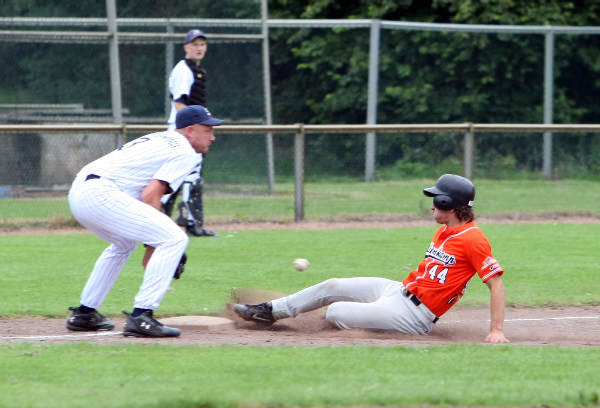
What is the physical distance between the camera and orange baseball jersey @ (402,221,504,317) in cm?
630

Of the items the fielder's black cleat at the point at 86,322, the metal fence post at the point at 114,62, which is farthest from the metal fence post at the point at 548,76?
the fielder's black cleat at the point at 86,322

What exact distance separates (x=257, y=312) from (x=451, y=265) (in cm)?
150

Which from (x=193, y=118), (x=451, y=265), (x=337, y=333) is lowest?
(x=337, y=333)

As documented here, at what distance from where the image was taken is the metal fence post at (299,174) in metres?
13.6

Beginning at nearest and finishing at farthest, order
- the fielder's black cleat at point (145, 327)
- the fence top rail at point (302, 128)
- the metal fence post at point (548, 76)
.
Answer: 1. the fielder's black cleat at point (145, 327)
2. the fence top rail at point (302, 128)
3. the metal fence post at point (548, 76)

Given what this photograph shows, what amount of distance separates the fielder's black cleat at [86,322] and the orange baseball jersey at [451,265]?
2214mm

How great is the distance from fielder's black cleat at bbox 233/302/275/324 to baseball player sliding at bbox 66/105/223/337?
0.68m

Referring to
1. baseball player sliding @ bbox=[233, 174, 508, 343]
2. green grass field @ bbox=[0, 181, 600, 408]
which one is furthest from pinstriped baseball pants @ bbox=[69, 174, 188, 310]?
baseball player sliding @ bbox=[233, 174, 508, 343]

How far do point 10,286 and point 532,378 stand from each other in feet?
17.3

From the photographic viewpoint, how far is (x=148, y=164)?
6.36 m

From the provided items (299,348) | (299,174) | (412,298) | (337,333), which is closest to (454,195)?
(412,298)

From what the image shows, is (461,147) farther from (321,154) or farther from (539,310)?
(539,310)

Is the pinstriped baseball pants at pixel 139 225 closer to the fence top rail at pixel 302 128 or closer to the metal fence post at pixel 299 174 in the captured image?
the fence top rail at pixel 302 128

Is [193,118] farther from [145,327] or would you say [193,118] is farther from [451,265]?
[451,265]
